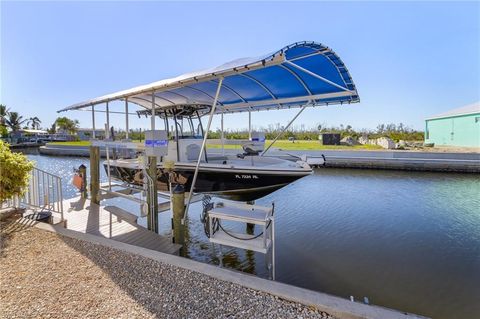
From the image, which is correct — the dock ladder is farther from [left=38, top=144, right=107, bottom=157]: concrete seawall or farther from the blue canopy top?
[left=38, top=144, right=107, bottom=157]: concrete seawall

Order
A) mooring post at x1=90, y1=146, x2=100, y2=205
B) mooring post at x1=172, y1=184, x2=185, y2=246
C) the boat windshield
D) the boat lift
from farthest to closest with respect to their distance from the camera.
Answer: mooring post at x1=90, y1=146, x2=100, y2=205
the boat windshield
mooring post at x1=172, y1=184, x2=185, y2=246
the boat lift

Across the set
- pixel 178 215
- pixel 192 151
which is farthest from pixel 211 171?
pixel 178 215

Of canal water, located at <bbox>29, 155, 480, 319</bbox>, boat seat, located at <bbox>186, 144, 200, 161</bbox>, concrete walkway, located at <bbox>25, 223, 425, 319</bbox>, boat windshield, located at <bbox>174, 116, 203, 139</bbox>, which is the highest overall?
boat windshield, located at <bbox>174, 116, 203, 139</bbox>

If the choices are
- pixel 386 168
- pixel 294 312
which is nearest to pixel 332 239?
pixel 294 312

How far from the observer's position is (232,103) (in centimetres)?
860

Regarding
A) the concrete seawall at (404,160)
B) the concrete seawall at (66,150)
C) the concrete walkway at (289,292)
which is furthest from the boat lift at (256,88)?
the concrete seawall at (66,150)

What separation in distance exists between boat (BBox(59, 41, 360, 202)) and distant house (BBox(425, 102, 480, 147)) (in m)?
23.7

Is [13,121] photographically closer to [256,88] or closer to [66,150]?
[66,150]

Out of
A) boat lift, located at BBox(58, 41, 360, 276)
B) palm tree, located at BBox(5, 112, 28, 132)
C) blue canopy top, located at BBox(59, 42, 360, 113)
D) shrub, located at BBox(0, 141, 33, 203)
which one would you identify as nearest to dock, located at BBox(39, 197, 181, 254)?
boat lift, located at BBox(58, 41, 360, 276)

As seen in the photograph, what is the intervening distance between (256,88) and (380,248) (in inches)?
183

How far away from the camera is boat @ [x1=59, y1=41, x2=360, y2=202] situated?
16.8 ft

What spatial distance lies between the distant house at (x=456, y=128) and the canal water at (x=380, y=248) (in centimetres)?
1613

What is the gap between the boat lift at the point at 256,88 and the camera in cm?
456

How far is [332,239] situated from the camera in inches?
261
